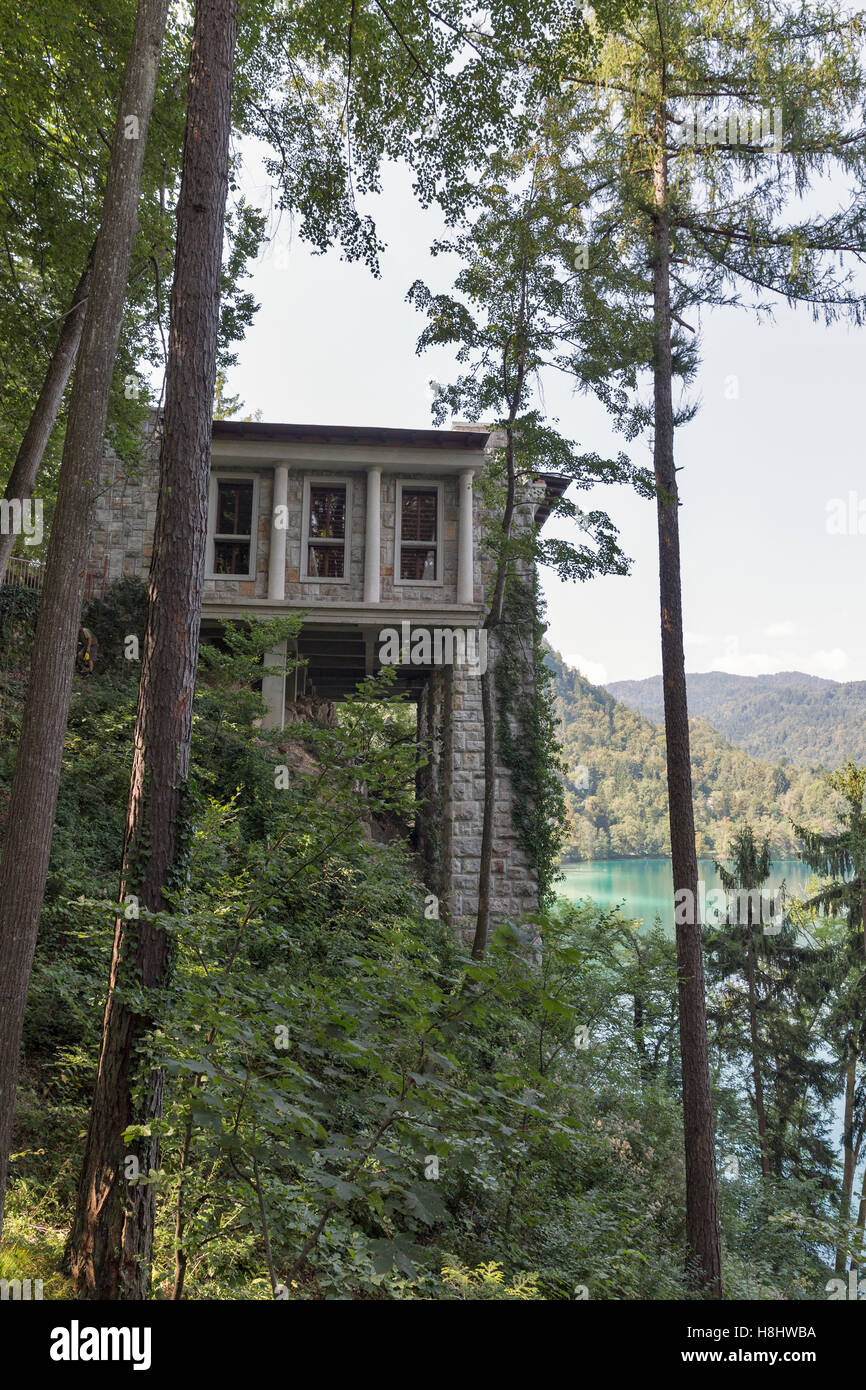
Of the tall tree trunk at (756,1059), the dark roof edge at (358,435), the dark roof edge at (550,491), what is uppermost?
the dark roof edge at (358,435)

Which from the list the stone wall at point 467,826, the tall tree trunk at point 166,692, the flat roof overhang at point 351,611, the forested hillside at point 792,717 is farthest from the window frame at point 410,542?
the forested hillside at point 792,717

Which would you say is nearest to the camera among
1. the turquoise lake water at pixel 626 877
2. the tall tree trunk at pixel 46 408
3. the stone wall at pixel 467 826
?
the tall tree trunk at pixel 46 408

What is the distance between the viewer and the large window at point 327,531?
1368 cm

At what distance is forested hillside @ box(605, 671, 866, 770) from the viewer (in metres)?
112

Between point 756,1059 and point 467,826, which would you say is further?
point 756,1059

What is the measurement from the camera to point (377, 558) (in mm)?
13336

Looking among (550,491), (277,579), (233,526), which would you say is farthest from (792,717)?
(277,579)

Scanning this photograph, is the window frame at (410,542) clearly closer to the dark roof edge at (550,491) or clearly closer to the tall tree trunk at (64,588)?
the dark roof edge at (550,491)

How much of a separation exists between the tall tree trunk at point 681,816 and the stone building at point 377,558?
12.6 feet

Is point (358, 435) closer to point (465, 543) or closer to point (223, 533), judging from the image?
point (465, 543)

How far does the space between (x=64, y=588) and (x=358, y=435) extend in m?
9.31

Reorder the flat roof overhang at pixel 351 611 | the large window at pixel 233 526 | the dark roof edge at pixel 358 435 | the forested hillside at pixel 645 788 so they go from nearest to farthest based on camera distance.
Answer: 1. the flat roof overhang at pixel 351 611
2. the dark roof edge at pixel 358 435
3. the large window at pixel 233 526
4. the forested hillside at pixel 645 788
